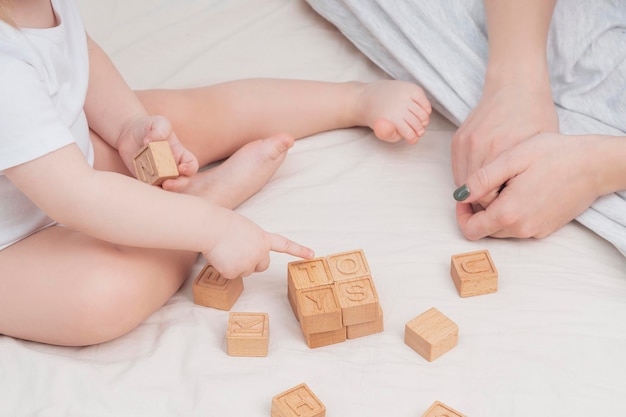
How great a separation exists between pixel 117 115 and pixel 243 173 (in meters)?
0.21

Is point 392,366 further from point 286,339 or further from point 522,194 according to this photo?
point 522,194

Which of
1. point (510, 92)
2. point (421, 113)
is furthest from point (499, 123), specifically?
point (421, 113)

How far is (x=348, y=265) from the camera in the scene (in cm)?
106

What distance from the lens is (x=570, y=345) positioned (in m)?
1.00

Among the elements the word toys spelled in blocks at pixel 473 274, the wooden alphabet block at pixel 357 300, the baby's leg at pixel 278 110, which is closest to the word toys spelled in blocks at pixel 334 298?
the wooden alphabet block at pixel 357 300

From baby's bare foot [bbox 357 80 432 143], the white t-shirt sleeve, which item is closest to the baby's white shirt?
the white t-shirt sleeve

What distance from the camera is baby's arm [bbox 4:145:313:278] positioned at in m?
0.97

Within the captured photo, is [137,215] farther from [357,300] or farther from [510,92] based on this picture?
[510,92]

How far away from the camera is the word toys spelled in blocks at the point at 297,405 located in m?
0.91

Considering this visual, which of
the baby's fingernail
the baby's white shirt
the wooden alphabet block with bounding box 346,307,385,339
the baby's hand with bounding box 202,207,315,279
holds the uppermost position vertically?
the baby's white shirt

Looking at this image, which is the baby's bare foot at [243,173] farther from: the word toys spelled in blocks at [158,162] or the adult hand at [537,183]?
the adult hand at [537,183]

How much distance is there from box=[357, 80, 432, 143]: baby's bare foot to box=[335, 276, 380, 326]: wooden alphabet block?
0.36 meters

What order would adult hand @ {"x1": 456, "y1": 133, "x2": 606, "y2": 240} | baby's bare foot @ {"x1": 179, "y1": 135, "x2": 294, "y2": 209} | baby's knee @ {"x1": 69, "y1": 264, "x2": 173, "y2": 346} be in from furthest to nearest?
1. baby's bare foot @ {"x1": 179, "y1": 135, "x2": 294, "y2": 209}
2. adult hand @ {"x1": 456, "y1": 133, "x2": 606, "y2": 240}
3. baby's knee @ {"x1": 69, "y1": 264, "x2": 173, "y2": 346}

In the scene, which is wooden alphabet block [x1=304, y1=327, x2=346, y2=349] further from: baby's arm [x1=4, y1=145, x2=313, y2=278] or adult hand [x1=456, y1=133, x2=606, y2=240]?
adult hand [x1=456, y1=133, x2=606, y2=240]
